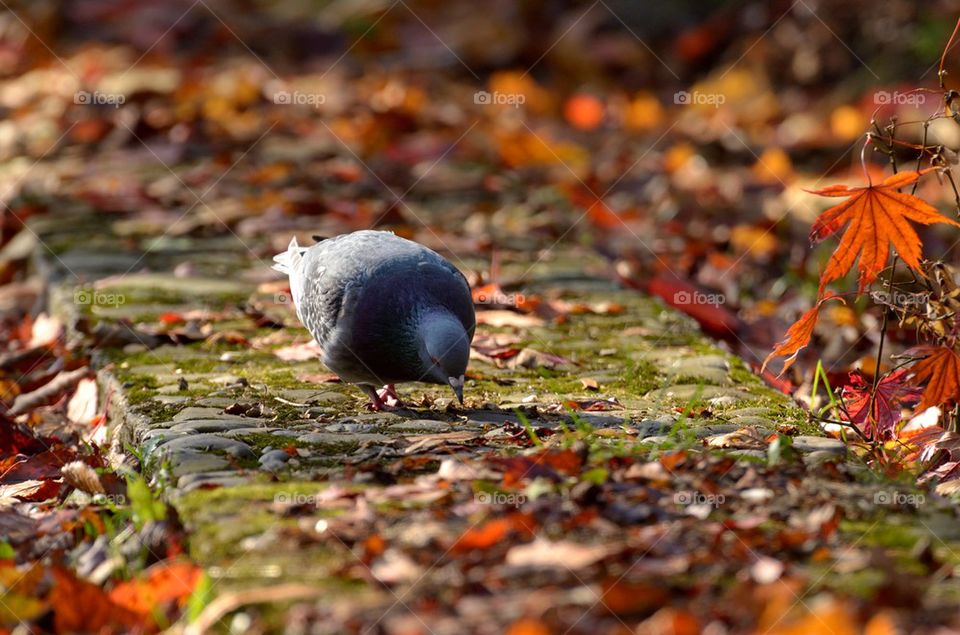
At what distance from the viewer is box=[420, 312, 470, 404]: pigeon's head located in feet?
12.1

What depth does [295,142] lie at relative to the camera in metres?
8.16

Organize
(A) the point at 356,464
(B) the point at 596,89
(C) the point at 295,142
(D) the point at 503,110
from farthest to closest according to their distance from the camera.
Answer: (B) the point at 596,89
(D) the point at 503,110
(C) the point at 295,142
(A) the point at 356,464

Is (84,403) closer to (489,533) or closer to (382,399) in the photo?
(382,399)

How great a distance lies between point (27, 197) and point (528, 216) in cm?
291

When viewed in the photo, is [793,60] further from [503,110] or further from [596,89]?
[503,110]

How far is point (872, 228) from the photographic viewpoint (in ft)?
11.3

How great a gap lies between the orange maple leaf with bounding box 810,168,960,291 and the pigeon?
1135mm

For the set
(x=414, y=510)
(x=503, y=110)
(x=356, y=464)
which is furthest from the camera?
(x=503, y=110)

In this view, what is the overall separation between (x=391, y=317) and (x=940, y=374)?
5.45 feet

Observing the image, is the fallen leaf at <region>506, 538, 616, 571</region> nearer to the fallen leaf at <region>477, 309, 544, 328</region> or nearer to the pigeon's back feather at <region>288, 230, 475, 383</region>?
the pigeon's back feather at <region>288, 230, 475, 383</region>

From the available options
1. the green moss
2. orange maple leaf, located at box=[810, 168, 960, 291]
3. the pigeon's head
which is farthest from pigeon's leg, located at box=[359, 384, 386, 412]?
orange maple leaf, located at box=[810, 168, 960, 291]

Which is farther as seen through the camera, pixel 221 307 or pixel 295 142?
pixel 295 142

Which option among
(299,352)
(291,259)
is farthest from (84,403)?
(291,259)

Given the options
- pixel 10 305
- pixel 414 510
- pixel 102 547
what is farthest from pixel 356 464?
pixel 10 305
